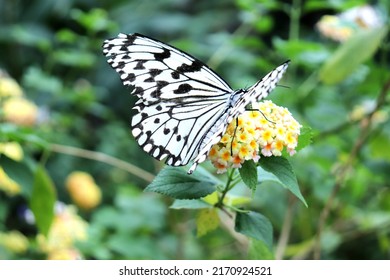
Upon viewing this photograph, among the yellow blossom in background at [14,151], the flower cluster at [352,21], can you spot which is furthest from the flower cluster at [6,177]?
the flower cluster at [352,21]

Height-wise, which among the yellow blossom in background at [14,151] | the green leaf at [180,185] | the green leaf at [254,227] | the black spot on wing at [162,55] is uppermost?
the yellow blossom in background at [14,151]

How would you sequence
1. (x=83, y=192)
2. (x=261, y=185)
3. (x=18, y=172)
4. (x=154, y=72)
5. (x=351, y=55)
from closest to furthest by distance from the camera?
(x=154, y=72) < (x=18, y=172) < (x=351, y=55) < (x=261, y=185) < (x=83, y=192)

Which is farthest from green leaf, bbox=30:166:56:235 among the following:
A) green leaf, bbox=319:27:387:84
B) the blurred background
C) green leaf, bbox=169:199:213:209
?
green leaf, bbox=319:27:387:84

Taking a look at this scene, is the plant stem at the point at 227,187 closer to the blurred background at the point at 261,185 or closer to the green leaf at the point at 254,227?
the green leaf at the point at 254,227

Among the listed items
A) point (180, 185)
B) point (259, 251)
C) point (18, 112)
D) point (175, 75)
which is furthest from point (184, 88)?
point (18, 112)

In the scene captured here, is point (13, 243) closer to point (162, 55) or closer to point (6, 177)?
point (6, 177)

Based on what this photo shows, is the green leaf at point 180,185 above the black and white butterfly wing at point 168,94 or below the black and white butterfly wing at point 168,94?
below
